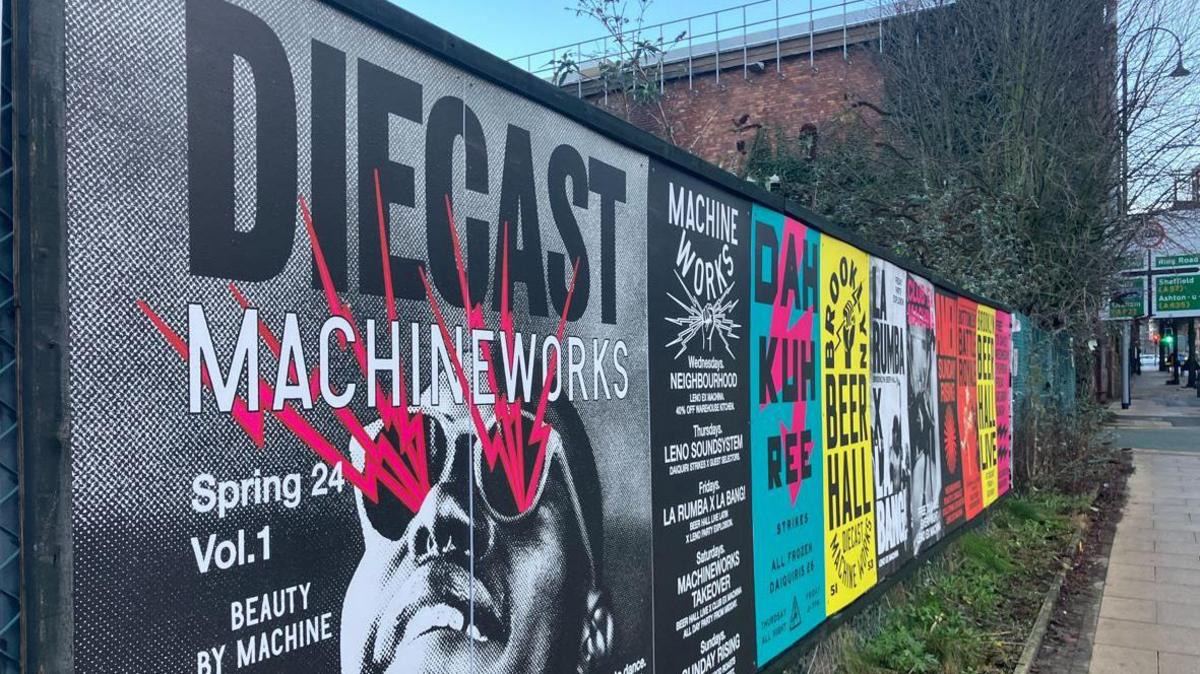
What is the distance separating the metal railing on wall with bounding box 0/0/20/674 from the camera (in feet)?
4.62

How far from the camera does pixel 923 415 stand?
6438 mm

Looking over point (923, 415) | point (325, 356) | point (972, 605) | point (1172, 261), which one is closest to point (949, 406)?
point (923, 415)

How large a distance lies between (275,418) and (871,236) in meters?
11.4

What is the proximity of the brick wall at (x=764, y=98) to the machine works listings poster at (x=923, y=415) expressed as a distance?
18301 mm

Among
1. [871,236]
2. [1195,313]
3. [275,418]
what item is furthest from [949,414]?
[1195,313]

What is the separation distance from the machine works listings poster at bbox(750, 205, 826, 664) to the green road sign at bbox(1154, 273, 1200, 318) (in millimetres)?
30636

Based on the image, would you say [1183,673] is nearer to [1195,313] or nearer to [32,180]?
[32,180]

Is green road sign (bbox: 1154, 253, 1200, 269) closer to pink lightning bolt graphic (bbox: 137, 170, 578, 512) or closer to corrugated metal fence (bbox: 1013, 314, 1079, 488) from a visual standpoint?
corrugated metal fence (bbox: 1013, 314, 1079, 488)

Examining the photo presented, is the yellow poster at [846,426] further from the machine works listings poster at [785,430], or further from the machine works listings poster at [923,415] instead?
the machine works listings poster at [923,415]

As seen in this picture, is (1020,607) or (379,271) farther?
(1020,607)

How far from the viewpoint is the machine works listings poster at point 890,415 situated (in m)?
5.52

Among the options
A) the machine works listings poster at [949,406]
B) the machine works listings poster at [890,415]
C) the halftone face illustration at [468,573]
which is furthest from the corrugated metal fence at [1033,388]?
the halftone face illustration at [468,573]

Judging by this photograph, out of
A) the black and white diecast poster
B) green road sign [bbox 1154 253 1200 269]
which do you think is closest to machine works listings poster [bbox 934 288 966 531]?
the black and white diecast poster

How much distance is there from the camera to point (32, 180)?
142 centimetres
